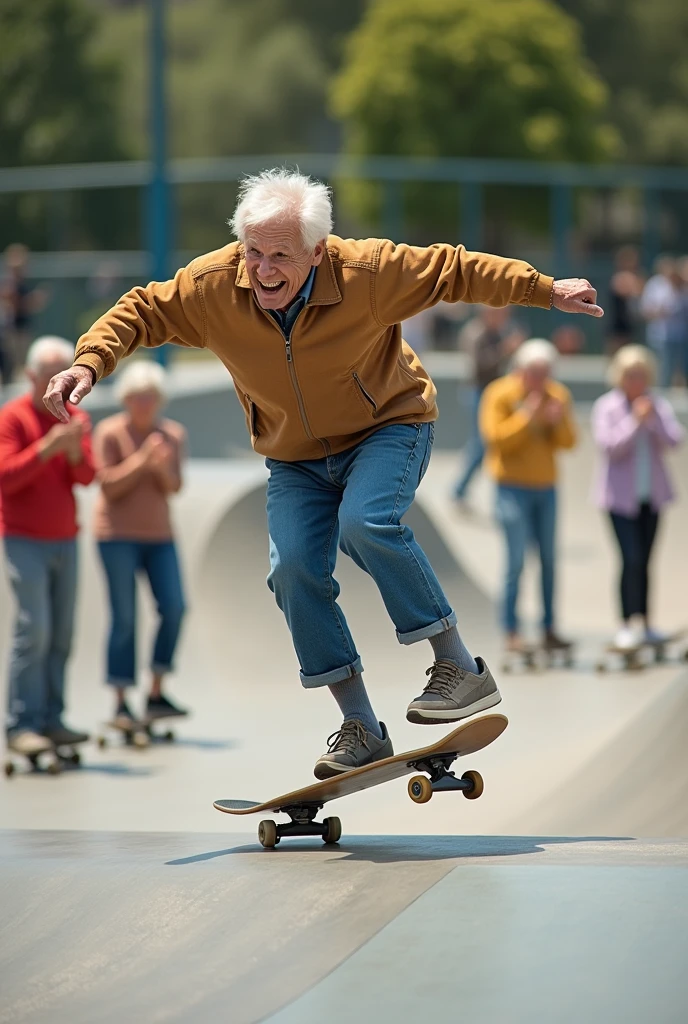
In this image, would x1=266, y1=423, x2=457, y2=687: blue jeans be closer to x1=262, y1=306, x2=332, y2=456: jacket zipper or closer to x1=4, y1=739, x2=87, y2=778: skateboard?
x1=262, y1=306, x2=332, y2=456: jacket zipper

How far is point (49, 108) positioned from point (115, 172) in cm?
722

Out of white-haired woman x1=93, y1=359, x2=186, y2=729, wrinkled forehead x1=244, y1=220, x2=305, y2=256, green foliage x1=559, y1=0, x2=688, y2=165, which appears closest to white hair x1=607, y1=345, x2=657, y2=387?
white-haired woman x1=93, y1=359, x2=186, y2=729

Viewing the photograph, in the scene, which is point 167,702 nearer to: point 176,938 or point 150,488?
point 150,488

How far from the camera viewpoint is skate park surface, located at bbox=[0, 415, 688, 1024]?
3387mm

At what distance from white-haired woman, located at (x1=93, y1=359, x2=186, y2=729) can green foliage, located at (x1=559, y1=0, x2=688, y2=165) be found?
2459 inches

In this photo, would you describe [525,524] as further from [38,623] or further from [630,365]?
[38,623]

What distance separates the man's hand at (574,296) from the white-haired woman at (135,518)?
14.1ft

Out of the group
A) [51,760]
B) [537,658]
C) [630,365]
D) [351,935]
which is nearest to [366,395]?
[351,935]

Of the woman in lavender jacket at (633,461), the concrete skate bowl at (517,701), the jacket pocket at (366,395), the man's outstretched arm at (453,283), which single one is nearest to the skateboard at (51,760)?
the concrete skate bowl at (517,701)

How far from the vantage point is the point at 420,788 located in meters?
4.56

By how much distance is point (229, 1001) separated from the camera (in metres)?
3.47

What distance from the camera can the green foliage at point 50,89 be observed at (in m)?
63.2

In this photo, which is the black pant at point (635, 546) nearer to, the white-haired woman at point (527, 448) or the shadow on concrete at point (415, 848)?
the white-haired woman at point (527, 448)

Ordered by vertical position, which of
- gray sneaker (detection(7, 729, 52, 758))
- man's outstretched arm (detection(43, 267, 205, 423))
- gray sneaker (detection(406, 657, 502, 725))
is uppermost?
man's outstretched arm (detection(43, 267, 205, 423))
